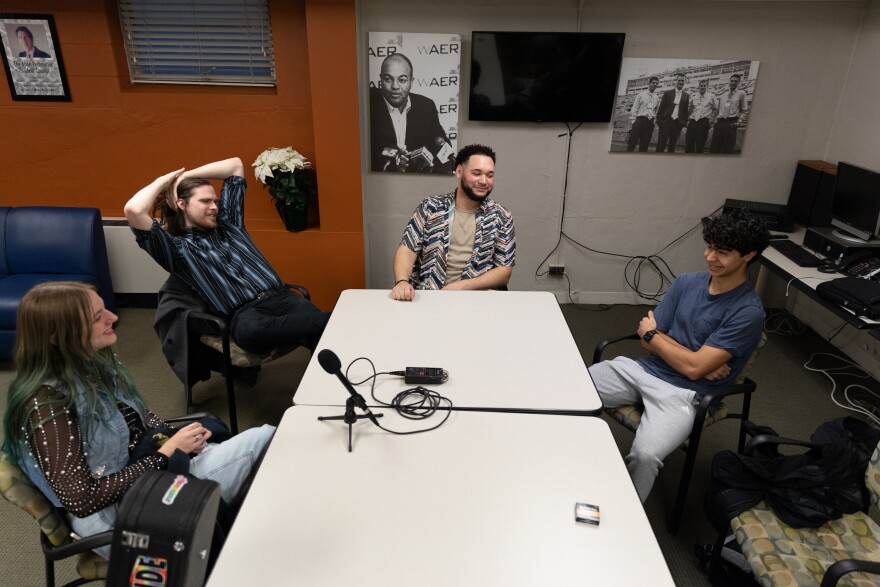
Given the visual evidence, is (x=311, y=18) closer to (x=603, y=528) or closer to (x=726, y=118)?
(x=726, y=118)

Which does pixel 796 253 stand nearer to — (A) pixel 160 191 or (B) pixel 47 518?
(A) pixel 160 191

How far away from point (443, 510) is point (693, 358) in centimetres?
128

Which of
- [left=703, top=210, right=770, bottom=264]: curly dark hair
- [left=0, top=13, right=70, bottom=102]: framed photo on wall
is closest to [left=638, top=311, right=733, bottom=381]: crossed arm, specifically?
[left=703, top=210, right=770, bottom=264]: curly dark hair

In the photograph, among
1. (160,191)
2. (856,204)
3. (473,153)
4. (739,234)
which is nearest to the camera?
(739,234)

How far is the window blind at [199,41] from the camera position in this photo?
11.7ft

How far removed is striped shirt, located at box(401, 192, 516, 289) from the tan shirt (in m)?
0.02

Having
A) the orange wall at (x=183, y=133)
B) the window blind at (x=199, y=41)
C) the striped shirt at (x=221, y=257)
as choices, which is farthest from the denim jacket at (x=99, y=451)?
the window blind at (x=199, y=41)

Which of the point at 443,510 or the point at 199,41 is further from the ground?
the point at 199,41

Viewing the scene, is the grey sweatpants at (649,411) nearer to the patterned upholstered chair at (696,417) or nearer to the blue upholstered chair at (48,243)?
the patterned upholstered chair at (696,417)

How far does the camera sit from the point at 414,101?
374 cm

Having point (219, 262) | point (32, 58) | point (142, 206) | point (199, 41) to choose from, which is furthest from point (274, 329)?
point (32, 58)

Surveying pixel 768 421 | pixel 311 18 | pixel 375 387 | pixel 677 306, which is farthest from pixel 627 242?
pixel 375 387

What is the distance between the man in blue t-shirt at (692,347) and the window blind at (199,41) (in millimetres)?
2970

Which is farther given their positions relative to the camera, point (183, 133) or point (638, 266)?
point (638, 266)
